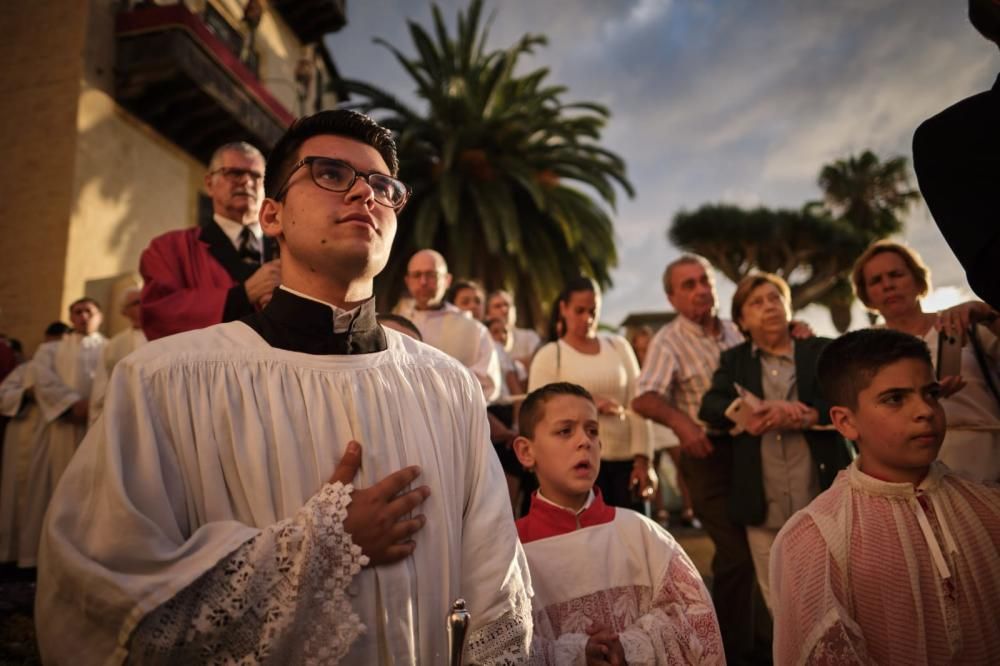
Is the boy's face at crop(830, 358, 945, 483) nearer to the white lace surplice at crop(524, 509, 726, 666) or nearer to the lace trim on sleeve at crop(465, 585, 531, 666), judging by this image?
the white lace surplice at crop(524, 509, 726, 666)

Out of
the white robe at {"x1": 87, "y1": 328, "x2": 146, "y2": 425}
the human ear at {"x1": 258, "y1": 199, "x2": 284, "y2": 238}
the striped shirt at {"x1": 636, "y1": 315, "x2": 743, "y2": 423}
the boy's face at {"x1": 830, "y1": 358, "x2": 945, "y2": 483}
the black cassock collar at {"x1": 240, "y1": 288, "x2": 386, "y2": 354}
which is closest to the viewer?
the black cassock collar at {"x1": 240, "y1": 288, "x2": 386, "y2": 354}

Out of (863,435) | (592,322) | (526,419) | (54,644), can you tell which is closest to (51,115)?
(592,322)

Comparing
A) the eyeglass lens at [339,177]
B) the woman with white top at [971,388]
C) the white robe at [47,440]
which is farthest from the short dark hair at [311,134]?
the white robe at [47,440]

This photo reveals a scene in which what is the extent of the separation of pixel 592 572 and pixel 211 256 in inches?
91.6

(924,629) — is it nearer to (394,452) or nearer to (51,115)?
(394,452)

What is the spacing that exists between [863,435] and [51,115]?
10.7 meters

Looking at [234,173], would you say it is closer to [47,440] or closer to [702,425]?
[702,425]

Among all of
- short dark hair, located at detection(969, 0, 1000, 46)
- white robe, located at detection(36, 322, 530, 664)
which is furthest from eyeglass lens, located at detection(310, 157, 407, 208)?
short dark hair, located at detection(969, 0, 1000, 46)

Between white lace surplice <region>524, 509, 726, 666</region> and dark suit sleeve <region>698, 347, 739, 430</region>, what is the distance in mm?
1307

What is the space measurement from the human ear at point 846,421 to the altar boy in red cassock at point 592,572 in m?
0.77

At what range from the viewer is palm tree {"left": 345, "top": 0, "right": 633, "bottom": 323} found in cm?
1421

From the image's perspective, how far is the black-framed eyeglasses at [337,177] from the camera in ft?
5.84

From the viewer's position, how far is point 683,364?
4160mm

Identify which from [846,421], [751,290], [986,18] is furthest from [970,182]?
[751,290]
